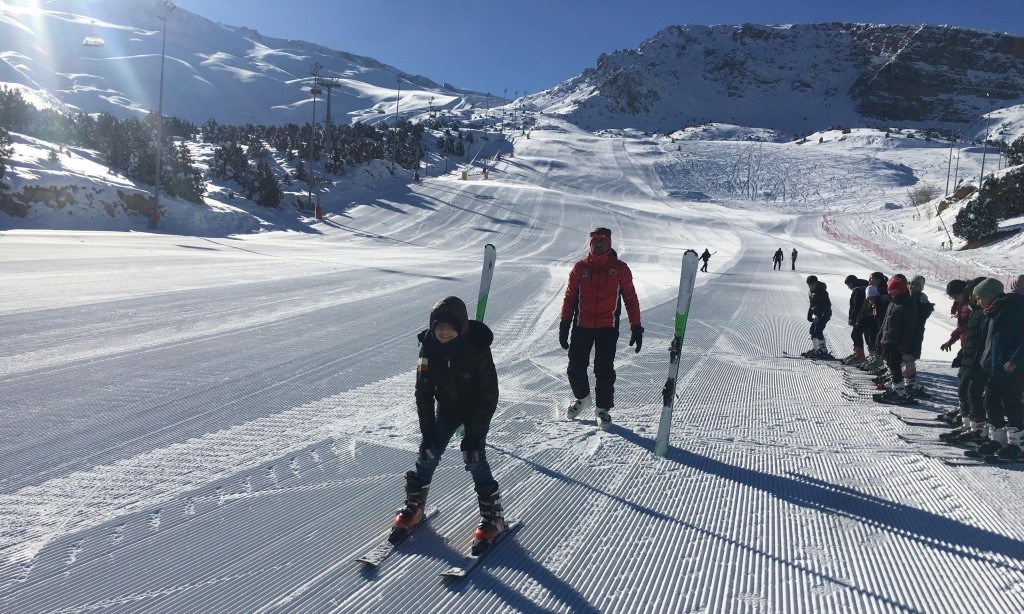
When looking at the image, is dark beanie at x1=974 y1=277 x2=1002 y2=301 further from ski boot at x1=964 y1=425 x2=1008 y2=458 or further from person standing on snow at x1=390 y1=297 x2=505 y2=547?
person standing on snow at x1=390 y1=297 x2=505 y2=547

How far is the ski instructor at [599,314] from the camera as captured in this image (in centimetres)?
577

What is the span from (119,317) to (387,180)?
4315cm

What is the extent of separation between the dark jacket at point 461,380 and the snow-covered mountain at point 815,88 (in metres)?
147

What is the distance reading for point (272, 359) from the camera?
25.3 feet

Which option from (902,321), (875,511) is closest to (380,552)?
(875,511)

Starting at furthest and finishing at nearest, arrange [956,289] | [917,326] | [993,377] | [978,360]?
[917,326], [956,289], [978,360], [993,377]

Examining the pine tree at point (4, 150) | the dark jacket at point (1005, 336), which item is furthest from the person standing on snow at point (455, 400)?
the pine tree at point (4, 150)

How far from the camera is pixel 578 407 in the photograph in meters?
6.10

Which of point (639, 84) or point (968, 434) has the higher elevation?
point (639, 84)

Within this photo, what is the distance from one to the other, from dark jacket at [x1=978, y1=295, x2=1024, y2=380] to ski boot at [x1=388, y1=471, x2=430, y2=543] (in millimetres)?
4356

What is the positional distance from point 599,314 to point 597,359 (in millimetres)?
421

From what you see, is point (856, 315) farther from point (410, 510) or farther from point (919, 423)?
point (410, 510)

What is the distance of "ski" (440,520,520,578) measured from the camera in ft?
11.0

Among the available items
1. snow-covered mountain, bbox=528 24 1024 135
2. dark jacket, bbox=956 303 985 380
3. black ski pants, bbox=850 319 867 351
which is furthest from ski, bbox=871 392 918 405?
snow-covered mountain, bbox=528 24 1024 135
